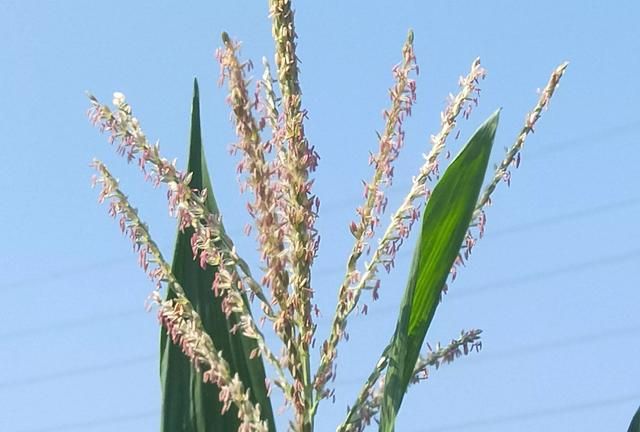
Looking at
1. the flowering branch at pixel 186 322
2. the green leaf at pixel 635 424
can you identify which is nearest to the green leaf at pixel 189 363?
the flowering branch at pixel 186 322

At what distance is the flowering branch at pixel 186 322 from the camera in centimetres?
157

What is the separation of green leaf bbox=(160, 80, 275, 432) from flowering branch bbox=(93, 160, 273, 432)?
0.28ft

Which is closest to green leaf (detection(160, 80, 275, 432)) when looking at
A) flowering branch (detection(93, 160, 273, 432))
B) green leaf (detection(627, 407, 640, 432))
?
flowering branch (detection(93, 160, 273, 432))

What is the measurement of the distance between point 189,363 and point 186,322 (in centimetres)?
22

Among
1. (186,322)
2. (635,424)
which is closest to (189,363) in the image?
(186,322)

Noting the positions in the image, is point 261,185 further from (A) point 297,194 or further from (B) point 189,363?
(B) point 189,363

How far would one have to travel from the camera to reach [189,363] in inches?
73.5

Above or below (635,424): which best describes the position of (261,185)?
above

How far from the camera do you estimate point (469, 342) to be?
5.49ft

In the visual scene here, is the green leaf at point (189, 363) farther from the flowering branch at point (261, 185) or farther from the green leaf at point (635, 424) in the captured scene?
the green leaf at point (635, 424)

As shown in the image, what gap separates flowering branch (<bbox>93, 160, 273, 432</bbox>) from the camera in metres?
1.57

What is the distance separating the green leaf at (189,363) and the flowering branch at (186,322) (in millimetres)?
85

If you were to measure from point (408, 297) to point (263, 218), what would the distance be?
0.20m

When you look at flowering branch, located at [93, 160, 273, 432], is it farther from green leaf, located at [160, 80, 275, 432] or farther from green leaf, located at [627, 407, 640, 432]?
green leaf, located at [627, 407, 640, 432]
